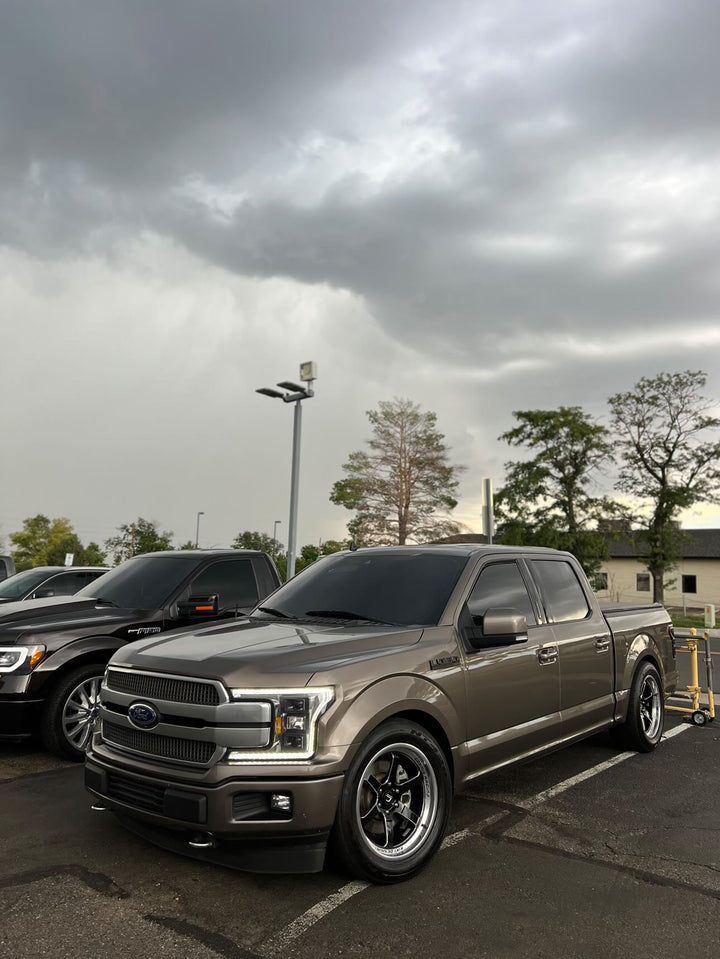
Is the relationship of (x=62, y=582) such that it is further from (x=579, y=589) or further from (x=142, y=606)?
(x=579, y=589)

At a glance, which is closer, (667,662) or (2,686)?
(2,686)

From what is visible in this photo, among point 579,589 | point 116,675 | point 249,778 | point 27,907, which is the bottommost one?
point 27,907

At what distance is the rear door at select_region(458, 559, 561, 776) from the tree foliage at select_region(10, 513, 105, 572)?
57062 millimetres

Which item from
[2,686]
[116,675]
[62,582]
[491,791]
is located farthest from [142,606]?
[62,582]

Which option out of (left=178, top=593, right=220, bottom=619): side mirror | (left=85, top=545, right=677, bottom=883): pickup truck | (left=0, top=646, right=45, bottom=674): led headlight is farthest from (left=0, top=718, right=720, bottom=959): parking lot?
(left=178, top=593, right=220, bottom=619): side mirror

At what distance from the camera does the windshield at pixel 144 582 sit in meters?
7.65

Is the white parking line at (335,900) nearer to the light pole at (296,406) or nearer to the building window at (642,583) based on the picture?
the light pole at (296,406)

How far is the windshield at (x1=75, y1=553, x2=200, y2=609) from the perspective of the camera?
7651mm

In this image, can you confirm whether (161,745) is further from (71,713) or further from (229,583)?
(229,583)

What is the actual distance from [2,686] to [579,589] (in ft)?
15.8

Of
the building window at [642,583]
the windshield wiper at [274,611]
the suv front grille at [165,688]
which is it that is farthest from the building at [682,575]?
the suv front grille at [165,688]

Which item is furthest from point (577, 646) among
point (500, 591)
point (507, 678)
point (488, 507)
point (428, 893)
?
point (488, 507)

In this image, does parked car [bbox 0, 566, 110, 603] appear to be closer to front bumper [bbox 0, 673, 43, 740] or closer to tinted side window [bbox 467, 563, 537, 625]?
front bumper [bbox 0, 673, 43, 740]

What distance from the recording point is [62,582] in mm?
12516
